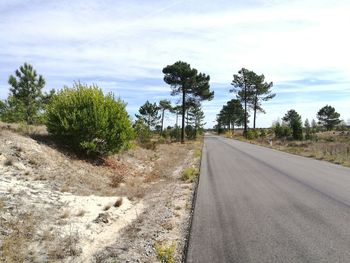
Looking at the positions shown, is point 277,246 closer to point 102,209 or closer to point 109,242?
point 109,242

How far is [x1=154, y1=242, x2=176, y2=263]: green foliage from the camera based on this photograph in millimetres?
6243

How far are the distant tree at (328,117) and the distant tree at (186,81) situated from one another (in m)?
62.9

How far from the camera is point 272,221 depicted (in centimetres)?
828

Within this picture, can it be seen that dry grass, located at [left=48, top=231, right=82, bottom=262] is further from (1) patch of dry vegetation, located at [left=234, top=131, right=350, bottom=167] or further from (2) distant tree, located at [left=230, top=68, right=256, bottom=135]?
(2) distant tree, located at [left=230, top=68, right=256, bottom=135]

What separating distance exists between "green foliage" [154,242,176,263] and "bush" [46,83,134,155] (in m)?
10.1

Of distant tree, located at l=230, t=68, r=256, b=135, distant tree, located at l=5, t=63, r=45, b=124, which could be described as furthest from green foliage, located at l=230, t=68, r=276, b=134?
distant tree, located at l=5, t=63, r=45, b=124

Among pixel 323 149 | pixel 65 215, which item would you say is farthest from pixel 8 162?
pixel 323 149

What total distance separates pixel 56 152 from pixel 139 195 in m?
4.30

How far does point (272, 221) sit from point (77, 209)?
4.48m

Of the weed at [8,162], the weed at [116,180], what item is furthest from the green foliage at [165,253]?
the weed at [116,180]

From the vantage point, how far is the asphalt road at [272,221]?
20.4 feet

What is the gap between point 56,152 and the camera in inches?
589

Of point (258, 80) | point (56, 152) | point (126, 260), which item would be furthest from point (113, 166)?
point (258, 80)

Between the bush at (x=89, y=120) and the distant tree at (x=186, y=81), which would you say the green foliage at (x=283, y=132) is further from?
the bush at (x=89, y=120)
